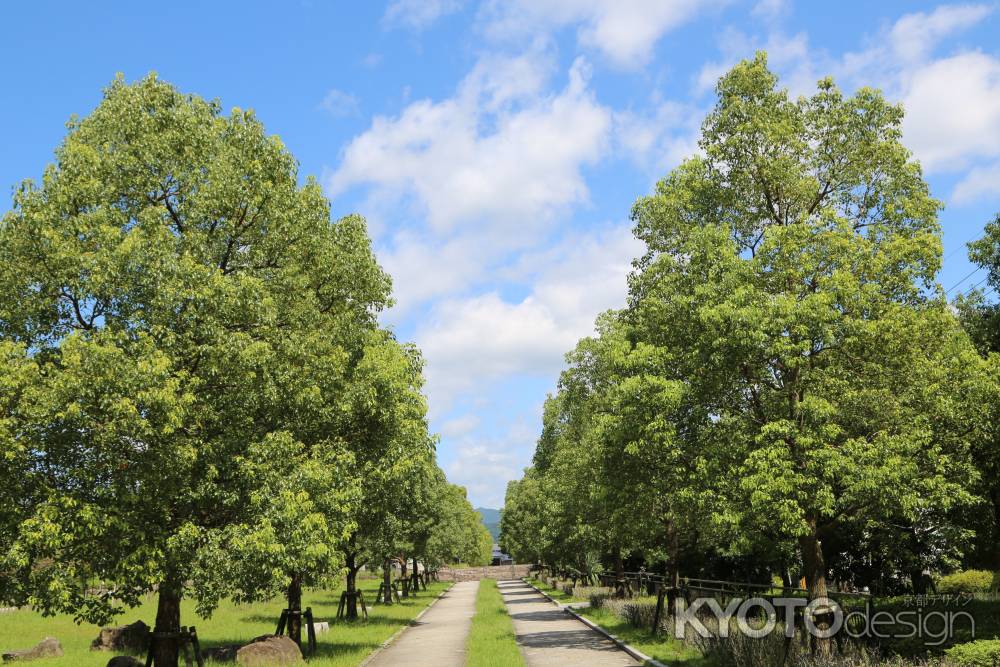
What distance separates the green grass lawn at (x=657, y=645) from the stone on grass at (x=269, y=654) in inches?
352

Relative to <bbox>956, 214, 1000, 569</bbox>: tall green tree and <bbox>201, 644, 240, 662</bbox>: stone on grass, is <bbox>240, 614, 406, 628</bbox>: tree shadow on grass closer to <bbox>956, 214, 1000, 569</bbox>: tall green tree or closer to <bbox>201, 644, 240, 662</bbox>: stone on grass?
<bbox>201, 644, 240, 662</bbox>: stone on grass

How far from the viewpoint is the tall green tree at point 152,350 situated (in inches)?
520

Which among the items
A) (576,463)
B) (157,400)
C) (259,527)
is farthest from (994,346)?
(157,400)

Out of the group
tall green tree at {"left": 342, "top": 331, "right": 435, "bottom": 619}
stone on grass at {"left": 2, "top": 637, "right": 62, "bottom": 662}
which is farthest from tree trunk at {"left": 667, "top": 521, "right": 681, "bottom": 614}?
stone on grass at {"left": 2, "top": 637, "right": 62, "bottom": 662}

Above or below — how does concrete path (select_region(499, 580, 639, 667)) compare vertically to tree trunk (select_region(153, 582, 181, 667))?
below

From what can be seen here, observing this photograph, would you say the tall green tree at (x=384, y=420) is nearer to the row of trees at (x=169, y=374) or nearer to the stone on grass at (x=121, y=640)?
the row of trees at (x=169, y=374)

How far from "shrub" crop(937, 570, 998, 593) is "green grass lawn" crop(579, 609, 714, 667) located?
11343mm

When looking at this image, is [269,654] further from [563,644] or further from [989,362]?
[989,362]

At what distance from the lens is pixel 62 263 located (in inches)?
584

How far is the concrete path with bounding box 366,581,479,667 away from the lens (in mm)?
20188

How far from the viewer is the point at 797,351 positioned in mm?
16859

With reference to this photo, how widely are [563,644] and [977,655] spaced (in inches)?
539

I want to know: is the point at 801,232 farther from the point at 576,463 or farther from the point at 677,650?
the point at 576,463

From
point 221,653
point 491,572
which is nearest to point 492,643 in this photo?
point 221,653
